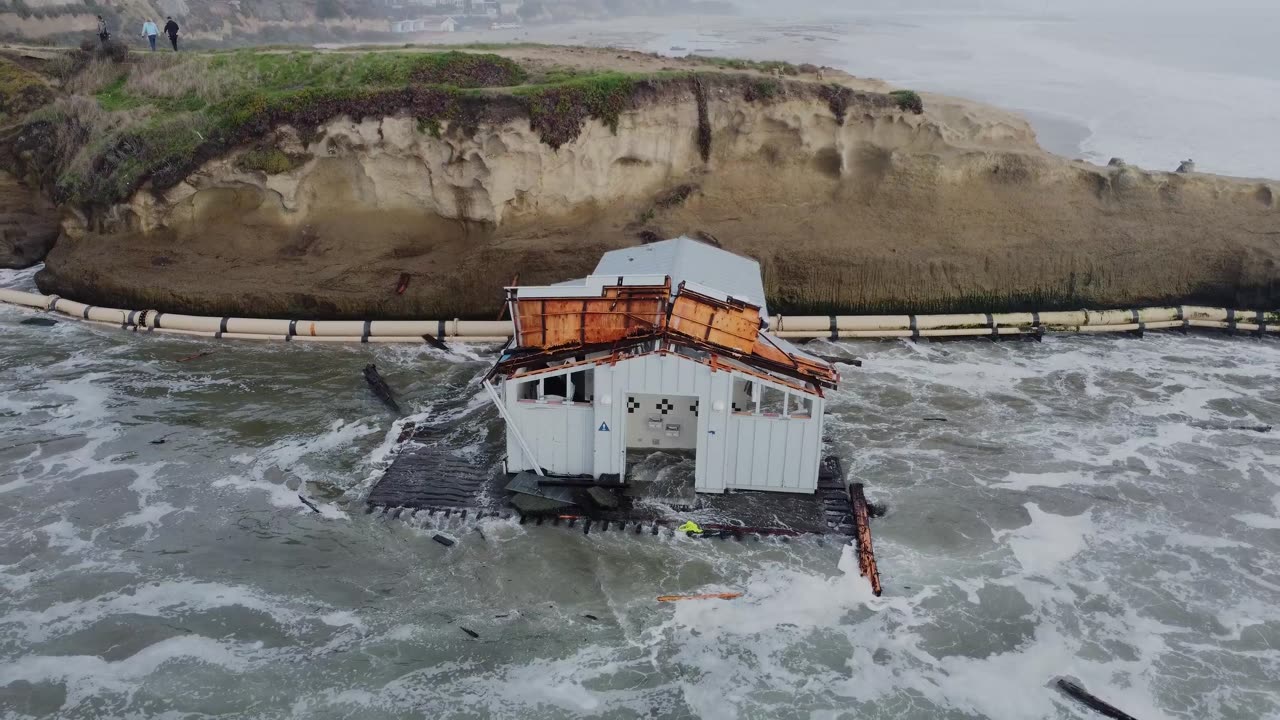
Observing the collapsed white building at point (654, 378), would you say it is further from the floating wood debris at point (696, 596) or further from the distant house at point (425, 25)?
the distant house at point (425, 25)

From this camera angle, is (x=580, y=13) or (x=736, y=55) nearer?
(x=736, y=55)

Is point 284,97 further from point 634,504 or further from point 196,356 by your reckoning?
point 634,504

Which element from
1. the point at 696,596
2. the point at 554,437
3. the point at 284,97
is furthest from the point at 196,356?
the point at 696,596

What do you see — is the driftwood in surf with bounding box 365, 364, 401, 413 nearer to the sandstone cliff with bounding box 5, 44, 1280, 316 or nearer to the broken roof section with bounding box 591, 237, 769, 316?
the sandstone cliff with bounding box 5, 44, 1280, 316

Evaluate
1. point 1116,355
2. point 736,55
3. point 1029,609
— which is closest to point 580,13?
point 736,55

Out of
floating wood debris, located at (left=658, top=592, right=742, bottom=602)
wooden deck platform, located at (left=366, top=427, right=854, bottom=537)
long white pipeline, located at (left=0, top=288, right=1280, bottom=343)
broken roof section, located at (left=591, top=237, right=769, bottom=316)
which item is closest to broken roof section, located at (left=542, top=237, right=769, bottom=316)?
broken roof section, located at (left=591, top=237, right=769, bottom=316)

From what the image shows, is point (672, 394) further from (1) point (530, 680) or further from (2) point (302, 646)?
(2) point (302, 646)
